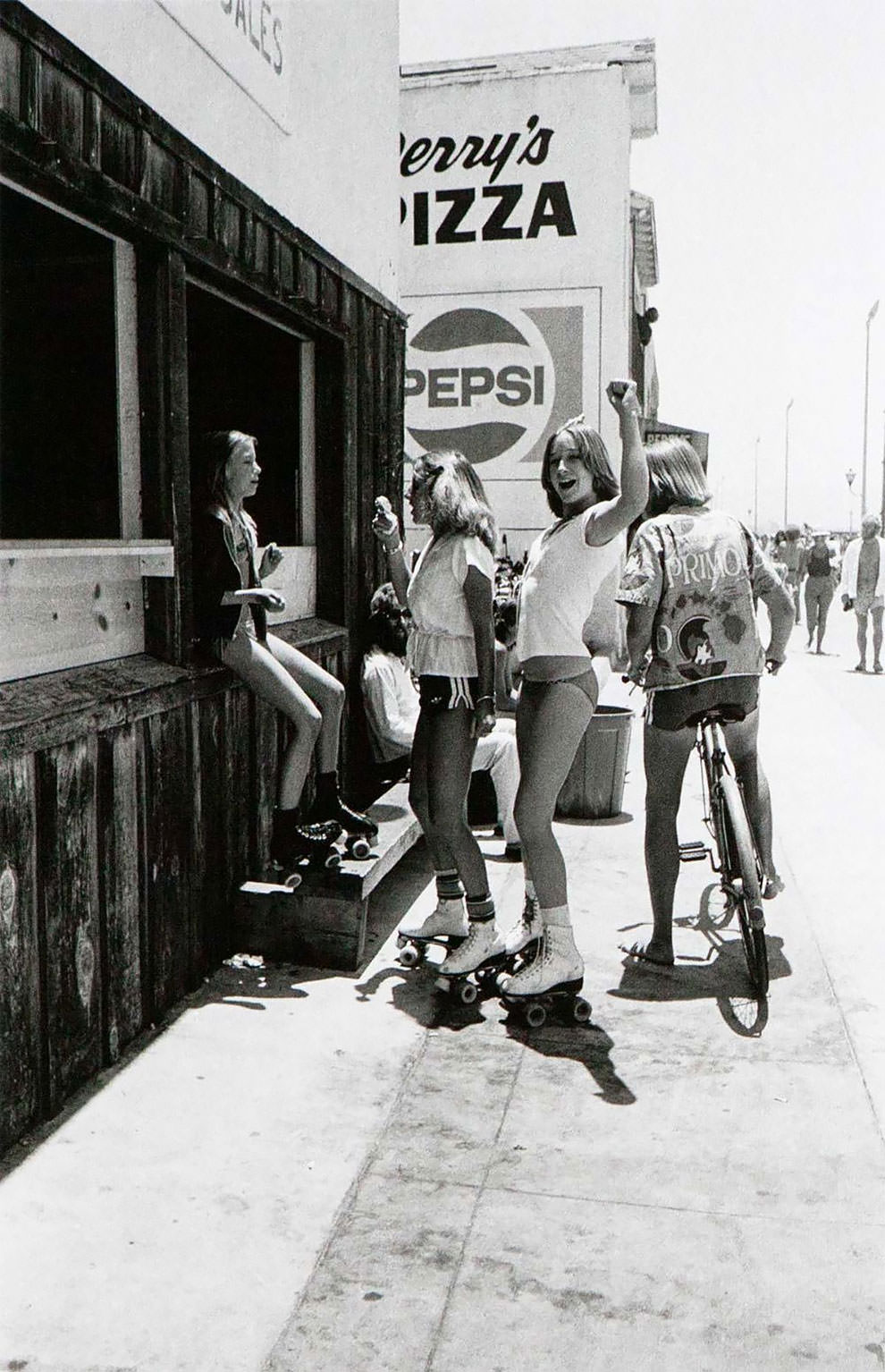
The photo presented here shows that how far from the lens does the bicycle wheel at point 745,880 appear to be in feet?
14.4

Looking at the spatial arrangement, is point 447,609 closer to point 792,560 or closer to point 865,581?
point 865,581

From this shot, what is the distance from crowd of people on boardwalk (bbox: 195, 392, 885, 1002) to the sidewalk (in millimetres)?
444

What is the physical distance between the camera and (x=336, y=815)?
511 centimetres

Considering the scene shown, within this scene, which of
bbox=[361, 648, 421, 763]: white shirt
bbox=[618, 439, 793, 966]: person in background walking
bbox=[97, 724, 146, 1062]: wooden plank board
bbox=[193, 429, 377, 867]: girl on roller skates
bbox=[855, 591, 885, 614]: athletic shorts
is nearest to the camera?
bbox=[97, 724, 146, 1062]: wooden plank board

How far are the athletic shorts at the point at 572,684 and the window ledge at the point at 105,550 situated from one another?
4.22 feet

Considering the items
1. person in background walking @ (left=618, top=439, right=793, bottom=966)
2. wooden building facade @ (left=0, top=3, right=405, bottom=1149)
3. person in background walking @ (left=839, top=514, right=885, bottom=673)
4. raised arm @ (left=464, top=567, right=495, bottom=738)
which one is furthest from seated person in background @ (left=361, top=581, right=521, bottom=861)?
person in background walking @ (left=839, top=514, right=885, bottom=673)

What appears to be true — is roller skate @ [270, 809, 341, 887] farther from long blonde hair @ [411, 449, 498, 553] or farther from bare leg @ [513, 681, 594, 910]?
long blonde hair @ [411, 449, 498, 553]

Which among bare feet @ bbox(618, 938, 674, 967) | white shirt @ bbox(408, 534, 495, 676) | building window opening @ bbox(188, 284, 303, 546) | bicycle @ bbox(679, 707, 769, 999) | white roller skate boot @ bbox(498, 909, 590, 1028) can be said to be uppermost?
building window opening @ bbox(188, 284, 303, 546)

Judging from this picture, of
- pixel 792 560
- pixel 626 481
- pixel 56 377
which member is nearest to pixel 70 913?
pixel 626 481

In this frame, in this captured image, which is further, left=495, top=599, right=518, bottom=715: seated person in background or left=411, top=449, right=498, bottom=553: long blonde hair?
left=495, top=599, right=518, bottom=715: seated person in background

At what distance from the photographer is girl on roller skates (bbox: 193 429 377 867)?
4.45m

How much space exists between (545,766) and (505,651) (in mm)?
3658

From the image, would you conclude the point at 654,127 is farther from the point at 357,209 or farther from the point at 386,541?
the point at 386,541

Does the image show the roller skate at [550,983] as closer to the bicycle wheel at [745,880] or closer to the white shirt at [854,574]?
the bicycle wheel at [745,880]
